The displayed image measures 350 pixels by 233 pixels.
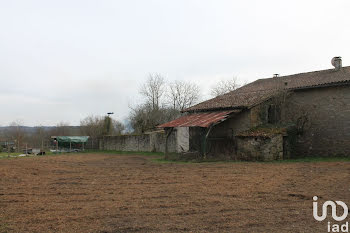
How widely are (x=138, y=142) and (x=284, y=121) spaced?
48.2 ft

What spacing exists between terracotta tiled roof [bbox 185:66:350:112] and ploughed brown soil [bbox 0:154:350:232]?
9054mm

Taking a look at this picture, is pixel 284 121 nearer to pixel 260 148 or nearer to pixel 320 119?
pixel 320 119

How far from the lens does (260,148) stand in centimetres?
1805

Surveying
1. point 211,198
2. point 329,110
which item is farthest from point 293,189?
point 329,110

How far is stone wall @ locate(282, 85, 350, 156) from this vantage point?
19.1 metres

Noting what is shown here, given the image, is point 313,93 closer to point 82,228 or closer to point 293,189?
point 293,189

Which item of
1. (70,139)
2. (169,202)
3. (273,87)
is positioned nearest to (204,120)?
(273,87)

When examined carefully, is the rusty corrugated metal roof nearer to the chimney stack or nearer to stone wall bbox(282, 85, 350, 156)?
stone wall bbox(282, 85, 350, 156)

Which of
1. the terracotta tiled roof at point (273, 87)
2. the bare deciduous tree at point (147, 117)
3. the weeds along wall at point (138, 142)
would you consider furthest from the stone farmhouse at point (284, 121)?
the bare deciduous tree at point (147, 117)

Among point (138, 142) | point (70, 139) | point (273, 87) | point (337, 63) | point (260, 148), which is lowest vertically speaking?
point (260, 148)

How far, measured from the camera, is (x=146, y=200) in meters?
8.12

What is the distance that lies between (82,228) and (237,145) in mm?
14568

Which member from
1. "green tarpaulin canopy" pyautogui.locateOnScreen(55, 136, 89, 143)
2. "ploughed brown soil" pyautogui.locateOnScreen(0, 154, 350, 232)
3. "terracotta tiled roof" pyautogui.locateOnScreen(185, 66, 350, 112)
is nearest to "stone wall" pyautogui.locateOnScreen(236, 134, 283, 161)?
"terracotta tiled roof" pyautogui.locateOnScreen(185, 66, 350, 112)

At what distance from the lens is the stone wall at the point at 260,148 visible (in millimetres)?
17969
